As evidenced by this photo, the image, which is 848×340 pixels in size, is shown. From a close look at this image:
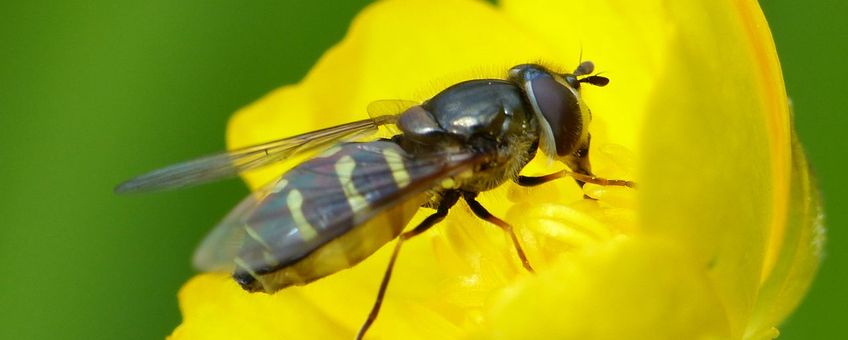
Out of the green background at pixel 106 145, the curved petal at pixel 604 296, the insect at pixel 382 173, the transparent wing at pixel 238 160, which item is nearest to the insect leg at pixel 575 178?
the insect at pixel 382 173

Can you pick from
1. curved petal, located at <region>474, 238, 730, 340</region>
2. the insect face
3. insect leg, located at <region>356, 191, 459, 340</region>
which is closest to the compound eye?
the insect face

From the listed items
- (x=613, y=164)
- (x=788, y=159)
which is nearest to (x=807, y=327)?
(x=613, y=164)

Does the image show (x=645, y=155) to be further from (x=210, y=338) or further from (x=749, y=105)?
(x=210, y=338)

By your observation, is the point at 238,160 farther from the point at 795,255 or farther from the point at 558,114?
the point at 795,255

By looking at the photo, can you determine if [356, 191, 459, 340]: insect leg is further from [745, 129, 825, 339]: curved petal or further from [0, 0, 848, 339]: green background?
[0, 0, 848, 339]: green background

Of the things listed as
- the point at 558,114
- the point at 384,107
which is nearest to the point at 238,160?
the point at 384,107

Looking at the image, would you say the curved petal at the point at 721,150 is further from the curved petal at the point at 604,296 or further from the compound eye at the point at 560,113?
the compound eye at the point at 560,113
